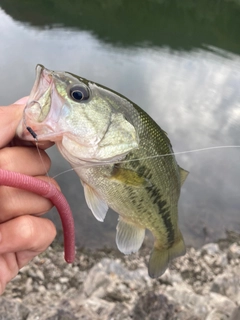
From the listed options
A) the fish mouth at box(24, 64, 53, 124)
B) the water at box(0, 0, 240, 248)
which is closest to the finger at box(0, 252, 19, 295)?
the fish mouth at box(24, 64, 53, 124)

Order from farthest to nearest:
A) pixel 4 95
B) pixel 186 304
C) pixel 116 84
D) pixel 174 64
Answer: pixel 174 64, pixel 116 84, pixel 4 95, pixel 186 304

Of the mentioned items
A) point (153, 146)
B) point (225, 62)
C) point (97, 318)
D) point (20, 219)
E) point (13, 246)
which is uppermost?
point (153, 146)

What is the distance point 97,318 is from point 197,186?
12.6 feet

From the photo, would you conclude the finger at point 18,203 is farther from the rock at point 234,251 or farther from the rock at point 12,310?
the rock at point 234,251

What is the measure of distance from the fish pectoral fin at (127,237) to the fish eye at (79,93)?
878 millimetres

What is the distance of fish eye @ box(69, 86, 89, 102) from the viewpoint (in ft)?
5.97

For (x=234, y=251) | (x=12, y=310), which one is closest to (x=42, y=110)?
(x=12, y=310)

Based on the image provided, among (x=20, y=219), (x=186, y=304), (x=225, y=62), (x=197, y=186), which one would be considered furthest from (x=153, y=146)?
(x=225, y=62)

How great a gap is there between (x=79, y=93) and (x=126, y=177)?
56 cm

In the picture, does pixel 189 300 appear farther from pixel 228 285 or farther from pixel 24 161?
pixel 24 161

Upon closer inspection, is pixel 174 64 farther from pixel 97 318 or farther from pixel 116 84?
pixel 97 318

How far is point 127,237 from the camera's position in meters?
2.26

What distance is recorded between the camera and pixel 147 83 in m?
9.85

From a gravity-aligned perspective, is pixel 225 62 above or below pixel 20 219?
below
